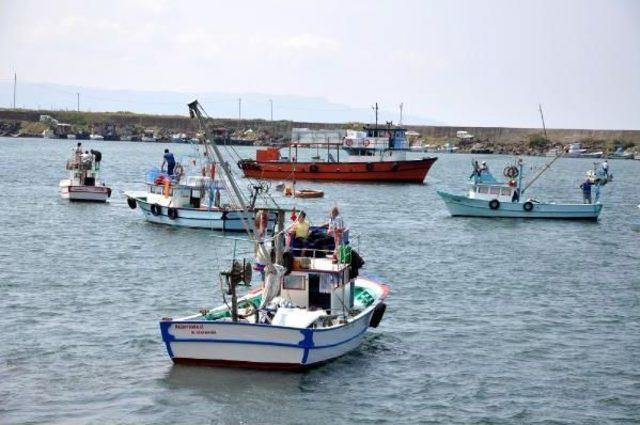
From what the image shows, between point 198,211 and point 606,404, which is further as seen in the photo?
point 198,211

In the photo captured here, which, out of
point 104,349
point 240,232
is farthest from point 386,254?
point 104,349

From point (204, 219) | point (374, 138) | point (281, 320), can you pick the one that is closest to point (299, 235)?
point (281, 320)

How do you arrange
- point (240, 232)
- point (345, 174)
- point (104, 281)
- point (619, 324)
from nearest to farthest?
point (619, 324) → point (104, 281) → point (240, 232) → point (345, 174)

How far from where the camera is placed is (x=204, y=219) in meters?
53.5

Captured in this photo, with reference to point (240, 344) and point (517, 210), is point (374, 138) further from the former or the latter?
point (240, 344)

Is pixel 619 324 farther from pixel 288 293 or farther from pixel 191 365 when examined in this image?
pixel 191 365

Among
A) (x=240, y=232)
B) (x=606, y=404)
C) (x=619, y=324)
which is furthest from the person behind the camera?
(x=240, y=232)

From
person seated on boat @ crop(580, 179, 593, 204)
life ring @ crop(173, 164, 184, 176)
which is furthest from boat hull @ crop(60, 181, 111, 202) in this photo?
person seated on boat @ crop(580, 179, 593, 204)

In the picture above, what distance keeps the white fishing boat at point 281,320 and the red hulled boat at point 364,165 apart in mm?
67466

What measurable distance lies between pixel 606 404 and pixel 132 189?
61.7m

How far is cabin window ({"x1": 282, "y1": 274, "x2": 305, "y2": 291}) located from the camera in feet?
93.1

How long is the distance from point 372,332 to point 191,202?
24681 millimetres

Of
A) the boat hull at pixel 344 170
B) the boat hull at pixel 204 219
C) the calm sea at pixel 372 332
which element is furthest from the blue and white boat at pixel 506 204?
the boat hull at pixel 344 170

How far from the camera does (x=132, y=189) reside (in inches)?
3302
